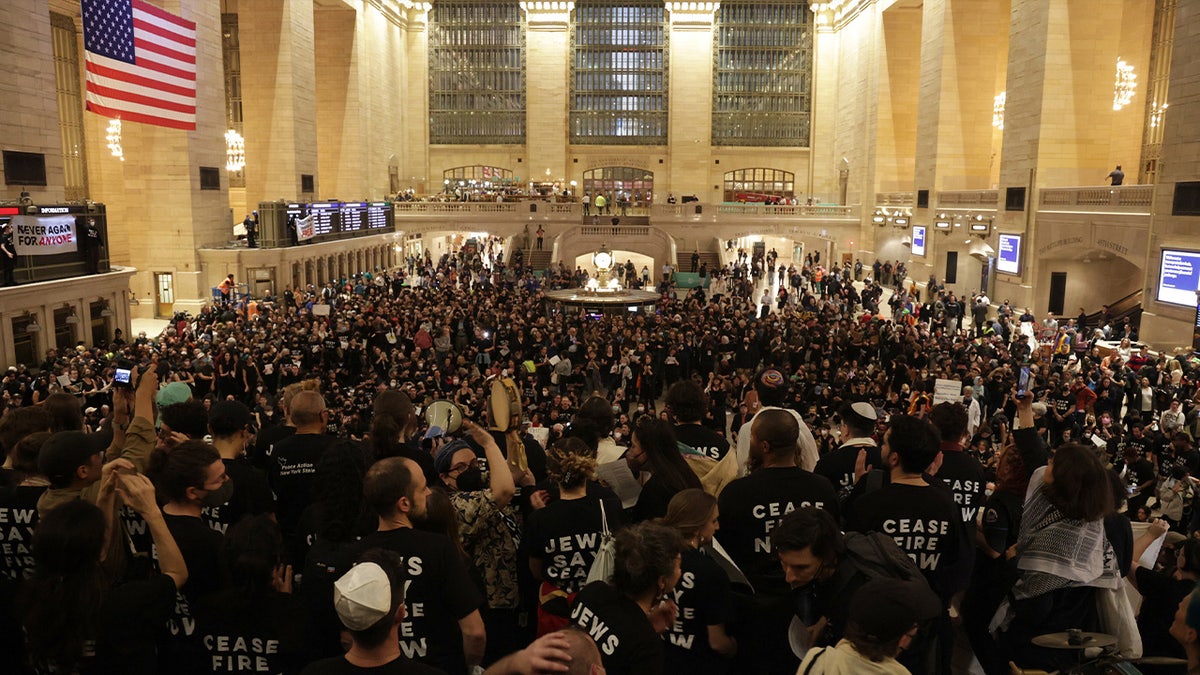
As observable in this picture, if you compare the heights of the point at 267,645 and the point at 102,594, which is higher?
the point at 102,594

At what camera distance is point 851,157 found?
163 feet

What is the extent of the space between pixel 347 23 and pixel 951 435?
46.0m

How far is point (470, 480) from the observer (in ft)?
14.8

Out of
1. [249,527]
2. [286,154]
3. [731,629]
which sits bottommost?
[731,629]

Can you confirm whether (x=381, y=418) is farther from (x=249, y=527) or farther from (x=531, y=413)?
(x=531, y=413)

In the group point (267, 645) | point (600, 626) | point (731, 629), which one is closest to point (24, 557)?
point (267, 645)

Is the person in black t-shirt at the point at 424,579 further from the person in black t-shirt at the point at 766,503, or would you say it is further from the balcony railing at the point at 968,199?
the balcony railing at the point at 968,199

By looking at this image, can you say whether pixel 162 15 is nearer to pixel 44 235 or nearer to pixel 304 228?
pixel 44 235

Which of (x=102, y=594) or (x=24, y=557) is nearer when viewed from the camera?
(x=102, y=594)

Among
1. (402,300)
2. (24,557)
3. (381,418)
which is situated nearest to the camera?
(24,557)

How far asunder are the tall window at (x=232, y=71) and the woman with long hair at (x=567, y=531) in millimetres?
44631

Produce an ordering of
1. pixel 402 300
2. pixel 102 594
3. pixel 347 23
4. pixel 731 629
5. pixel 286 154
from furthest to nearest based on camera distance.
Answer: pixel 347 23 → pixel 286 154 → pixel 402 300 → pixel 731 629 → pixel 102 594

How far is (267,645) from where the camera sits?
11.6 feet

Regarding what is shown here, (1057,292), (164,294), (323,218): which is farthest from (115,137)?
(1057,292)
